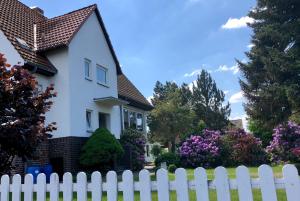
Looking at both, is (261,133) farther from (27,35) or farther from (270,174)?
(270,174)

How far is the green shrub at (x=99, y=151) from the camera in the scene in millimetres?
16297

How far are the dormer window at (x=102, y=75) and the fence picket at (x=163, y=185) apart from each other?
51.2 ft

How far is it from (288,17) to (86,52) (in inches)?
691

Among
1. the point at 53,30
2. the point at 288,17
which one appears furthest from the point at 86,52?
the point at 288,17

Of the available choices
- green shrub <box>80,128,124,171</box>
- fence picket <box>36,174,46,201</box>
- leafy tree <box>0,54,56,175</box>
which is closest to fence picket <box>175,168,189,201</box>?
fence picket <box>36,174,46,201</box>

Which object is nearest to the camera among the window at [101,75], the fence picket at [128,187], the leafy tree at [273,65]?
the fence picket at [128,187]

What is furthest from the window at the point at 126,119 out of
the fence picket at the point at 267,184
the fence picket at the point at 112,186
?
the fence picket at the point at 267,184

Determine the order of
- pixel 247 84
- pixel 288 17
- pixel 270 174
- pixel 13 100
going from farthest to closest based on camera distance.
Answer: pixel 247 84
pixel 288 17
pixel 13 100
pixel 270 174

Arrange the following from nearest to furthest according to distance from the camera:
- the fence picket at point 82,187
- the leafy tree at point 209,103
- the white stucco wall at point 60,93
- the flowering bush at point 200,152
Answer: the fence picket at point 82,187 → the white stucco wall at point 60,93 → the flowering bush at point 200,152 → the leafy tree at point 209,103

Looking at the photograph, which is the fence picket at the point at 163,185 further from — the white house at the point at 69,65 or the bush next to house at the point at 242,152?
the bush next to house at the point at 242,152

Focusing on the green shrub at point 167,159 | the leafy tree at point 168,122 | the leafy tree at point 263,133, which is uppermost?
the leafy tree at point 168,122

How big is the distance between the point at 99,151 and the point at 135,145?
5534 millimetres

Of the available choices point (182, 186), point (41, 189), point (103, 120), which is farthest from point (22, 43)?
point (182, 186)

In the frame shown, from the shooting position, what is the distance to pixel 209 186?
4387 mm
